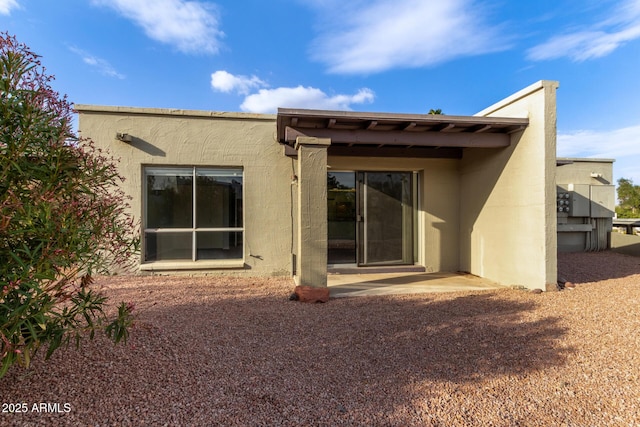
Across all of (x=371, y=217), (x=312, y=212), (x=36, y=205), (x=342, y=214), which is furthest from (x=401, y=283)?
(x=36, y=205)

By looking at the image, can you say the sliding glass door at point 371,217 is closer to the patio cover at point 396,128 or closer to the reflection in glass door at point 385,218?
the reflection in glass door at point 385,218

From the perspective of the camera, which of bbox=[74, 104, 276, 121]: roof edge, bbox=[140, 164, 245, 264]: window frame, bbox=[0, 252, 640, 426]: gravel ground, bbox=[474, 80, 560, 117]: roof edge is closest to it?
bbox=[0, 252, 640, 426]: gravel ground

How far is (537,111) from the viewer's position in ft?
18.8

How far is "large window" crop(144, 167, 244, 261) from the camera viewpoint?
702cm

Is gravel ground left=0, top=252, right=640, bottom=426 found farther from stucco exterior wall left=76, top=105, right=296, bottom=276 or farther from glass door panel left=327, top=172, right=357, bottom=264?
glass door panel left=327, top=172, right=357, bottom=264

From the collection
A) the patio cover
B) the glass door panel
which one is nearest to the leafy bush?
the patio cover

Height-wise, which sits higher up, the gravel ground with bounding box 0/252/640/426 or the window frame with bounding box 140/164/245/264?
the window frame with bounding box 140/164/245/264

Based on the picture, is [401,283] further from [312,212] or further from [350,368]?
[350,368]

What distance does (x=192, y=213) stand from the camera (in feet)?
23.1

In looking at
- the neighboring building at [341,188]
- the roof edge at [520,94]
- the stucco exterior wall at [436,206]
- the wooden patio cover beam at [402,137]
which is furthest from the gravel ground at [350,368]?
the roof edge at [520,94]

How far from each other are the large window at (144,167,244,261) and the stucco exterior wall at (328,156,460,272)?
2625 millimetres

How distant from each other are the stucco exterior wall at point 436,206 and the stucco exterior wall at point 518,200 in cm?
36

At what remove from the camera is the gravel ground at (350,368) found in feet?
7.48

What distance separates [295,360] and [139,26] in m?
9.36
